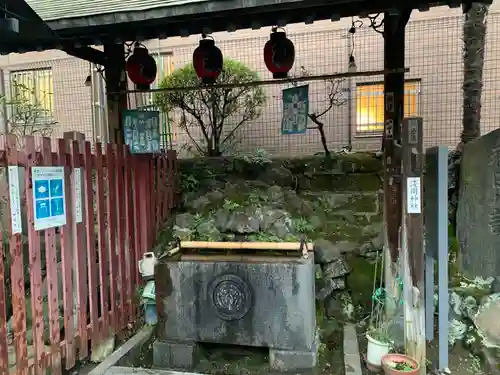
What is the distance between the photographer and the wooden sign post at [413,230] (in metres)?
4.32

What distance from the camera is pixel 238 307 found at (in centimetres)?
456

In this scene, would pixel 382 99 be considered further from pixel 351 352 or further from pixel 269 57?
pixel 351 352

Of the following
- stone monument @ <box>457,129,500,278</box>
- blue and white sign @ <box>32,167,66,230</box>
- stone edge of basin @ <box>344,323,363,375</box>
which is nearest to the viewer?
blue and white sign @ <box>32,167,66,230</box>

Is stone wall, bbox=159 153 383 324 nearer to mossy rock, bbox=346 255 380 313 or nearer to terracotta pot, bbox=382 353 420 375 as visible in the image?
mossy rock, bbox=346 255 380 313

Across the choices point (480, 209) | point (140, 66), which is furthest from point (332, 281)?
point (140, 66)

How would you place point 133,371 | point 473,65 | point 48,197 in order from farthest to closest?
point 473,65 → point 133,371 → point 48,197

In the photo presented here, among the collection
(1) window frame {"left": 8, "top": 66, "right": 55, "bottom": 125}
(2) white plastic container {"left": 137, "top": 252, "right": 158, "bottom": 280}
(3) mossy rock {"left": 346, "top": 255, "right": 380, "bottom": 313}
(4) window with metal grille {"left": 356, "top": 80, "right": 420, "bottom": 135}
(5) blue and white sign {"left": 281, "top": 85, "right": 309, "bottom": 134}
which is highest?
(1) window frame {"left": 8, "top": 66, "right": 55, "bottom": 125}

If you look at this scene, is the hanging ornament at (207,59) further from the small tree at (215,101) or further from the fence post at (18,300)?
the fence post at (18,300)

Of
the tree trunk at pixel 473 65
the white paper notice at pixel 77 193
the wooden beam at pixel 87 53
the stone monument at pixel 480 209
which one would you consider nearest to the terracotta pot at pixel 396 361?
the stone monument at pixel 480 209

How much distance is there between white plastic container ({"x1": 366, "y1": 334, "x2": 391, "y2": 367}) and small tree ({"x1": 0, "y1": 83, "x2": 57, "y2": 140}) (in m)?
11.0

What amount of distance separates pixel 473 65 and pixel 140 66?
6.18 m

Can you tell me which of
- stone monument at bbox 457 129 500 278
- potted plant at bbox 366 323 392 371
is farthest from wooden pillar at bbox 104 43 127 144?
stone monument at bbox 457 129 500 278

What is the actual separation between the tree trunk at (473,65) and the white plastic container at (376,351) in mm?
4912

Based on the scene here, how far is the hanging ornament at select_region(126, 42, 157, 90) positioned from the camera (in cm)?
617
